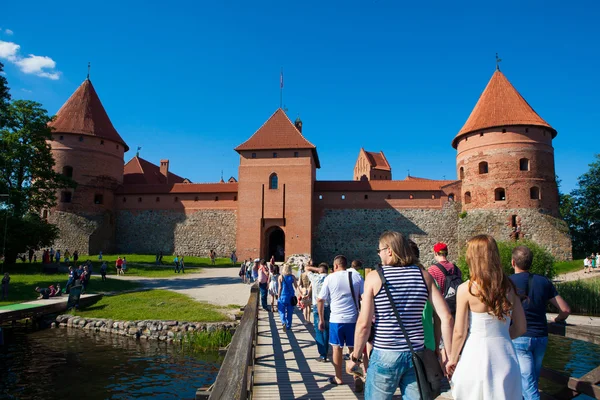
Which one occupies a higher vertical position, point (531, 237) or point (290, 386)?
point (531, 237)

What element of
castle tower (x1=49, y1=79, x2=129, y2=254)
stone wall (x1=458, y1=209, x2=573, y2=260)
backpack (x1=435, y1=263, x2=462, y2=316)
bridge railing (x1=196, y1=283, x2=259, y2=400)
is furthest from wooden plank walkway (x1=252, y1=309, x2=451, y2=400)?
castle tower (x1=49, y1=79, x2=129, y2=254)

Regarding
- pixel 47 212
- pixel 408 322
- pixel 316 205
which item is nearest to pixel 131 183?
pixel 47 212

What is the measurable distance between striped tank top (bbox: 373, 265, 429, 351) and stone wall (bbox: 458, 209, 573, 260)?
24.4m

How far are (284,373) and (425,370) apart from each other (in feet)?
→ 10.8

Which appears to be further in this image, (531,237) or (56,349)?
(531,237)

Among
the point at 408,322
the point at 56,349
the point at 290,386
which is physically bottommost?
the point at 56,349

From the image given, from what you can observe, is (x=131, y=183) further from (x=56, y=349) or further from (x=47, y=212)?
(x=56, y=349)

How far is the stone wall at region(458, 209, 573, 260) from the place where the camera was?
25141 mm

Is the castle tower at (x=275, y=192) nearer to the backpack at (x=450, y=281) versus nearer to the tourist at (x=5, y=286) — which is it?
the tourist at (x=5, y=286)

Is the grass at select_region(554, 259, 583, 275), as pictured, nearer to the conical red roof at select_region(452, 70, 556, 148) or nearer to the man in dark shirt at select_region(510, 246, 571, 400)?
the conical red roof at select_region(452, 70, 556, 148)

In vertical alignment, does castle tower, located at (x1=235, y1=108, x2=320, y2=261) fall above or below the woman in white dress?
above

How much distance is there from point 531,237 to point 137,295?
22179 mm

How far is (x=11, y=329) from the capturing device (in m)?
13.0

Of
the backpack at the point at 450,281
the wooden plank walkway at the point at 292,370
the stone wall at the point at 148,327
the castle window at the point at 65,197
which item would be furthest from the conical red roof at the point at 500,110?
the castle window at the point at 65,197
